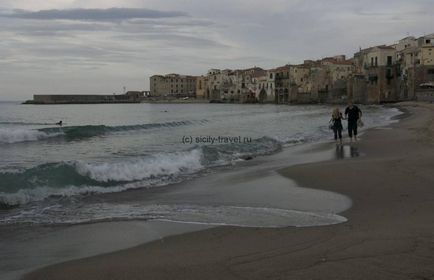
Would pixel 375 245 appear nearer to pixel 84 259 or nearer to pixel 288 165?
pixel 84 259

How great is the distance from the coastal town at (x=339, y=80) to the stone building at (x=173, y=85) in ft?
3.62

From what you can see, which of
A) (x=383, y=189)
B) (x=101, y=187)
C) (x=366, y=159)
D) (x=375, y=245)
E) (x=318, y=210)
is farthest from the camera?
(x=366, y=159)

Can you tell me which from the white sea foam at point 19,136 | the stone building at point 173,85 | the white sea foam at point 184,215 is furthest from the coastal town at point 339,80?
the white sea foam at point 184,215

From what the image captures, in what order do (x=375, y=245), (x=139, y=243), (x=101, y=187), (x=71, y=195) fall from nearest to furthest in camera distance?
(x=375, y=245) < (x=139, y=243) < (x=71, y=195) < (x=101, y=187)

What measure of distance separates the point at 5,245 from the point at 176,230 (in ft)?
6.68

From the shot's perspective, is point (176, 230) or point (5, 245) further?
point (176, 230)

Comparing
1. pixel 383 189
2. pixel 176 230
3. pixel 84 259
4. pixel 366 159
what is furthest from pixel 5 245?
pixel 366 159

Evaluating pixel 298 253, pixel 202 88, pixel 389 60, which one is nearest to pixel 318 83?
pixel 389 60

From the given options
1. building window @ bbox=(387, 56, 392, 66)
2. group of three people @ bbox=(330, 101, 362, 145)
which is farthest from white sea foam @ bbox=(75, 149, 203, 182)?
building window @ bbox=(387, 56, 392, 66)

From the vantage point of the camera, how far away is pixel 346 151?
16.9 metres

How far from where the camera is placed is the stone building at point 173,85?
189 meters

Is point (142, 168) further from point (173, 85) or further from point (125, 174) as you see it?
point (173, 85)

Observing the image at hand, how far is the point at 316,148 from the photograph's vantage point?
63.0 ft

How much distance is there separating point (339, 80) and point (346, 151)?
3982 inches
